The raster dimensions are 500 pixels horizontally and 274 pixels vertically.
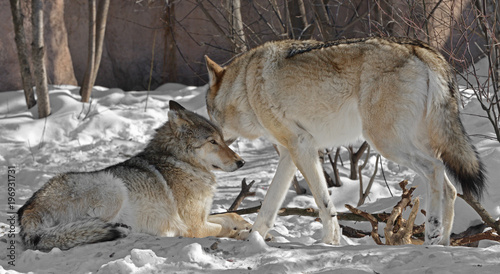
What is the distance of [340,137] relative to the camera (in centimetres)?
409

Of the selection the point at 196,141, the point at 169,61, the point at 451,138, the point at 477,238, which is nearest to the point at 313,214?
the point at 196,141

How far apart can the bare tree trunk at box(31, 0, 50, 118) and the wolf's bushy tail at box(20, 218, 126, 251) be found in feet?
19.0

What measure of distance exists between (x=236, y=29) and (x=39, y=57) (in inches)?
156

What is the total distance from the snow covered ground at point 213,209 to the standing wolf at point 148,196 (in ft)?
0.59

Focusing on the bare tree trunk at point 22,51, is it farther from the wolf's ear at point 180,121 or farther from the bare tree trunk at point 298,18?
the wolf's ear at point 180,121

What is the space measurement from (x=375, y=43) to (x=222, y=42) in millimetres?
8088

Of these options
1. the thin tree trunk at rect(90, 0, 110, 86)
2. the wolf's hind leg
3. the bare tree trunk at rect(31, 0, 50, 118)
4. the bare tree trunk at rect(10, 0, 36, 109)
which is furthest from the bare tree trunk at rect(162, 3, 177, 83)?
the wolf's hind leg

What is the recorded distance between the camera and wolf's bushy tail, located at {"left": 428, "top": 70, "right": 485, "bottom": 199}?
12.0 ft

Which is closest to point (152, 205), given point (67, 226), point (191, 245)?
point (67, 226)

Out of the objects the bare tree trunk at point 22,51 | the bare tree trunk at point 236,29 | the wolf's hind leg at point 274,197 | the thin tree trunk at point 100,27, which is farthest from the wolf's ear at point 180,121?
the thin tree trunk at point 100,27

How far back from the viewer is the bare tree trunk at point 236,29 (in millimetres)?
6469

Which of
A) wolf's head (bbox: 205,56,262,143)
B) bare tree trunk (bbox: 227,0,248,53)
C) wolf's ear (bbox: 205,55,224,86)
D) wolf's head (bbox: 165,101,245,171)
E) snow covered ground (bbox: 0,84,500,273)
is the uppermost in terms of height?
bare tree trunk (bbox: 227,0,248,53)

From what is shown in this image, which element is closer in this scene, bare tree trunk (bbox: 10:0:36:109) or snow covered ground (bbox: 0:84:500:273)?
snow covered ground (bbox: 0:84:500:273)

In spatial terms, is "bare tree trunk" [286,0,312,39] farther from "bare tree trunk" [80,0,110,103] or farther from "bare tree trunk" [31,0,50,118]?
"bare tree trunk" [80,0,110,103]
